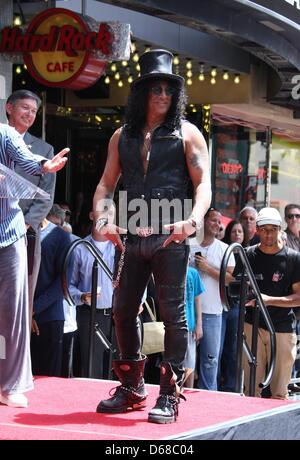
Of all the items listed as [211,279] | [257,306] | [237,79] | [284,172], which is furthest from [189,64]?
[284,172]

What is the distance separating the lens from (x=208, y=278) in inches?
409

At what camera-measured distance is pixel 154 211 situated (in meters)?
A: 5.78

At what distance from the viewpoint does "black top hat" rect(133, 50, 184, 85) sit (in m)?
5.79

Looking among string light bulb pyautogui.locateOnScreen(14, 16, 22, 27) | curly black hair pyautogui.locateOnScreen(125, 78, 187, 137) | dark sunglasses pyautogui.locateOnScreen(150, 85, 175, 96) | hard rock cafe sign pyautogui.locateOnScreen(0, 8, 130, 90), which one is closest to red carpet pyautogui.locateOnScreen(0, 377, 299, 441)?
curly black hair pyautogui.locateOnScreen(125, 78, 187, 137)

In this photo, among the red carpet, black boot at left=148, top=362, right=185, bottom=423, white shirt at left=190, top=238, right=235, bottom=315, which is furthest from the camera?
white shirt at left=190, top=238, right=235, bottom=315

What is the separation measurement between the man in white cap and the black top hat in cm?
344

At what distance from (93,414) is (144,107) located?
5.82 feet

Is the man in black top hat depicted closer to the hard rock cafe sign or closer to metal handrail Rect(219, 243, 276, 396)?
metal handrail Rect(219, 243, 276, 396)

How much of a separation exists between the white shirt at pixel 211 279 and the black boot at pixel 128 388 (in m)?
4.22

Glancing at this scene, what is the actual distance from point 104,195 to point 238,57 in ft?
26.4

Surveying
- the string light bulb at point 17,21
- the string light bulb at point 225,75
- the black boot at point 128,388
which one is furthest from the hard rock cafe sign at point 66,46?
the string light bulb at point 225,75

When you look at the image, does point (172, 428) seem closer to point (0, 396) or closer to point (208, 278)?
point (0, 396)

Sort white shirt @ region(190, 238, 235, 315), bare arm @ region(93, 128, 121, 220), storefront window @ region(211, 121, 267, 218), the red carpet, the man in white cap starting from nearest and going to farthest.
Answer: the red carpet → bare arm @ region(93, 128, 121, 220) → the man in white cap → white shirt @ region(190, 238, 235, 315) → storefront window @ region(211, 121, 267, 218)

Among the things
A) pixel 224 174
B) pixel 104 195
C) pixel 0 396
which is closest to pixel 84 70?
pixel 104 195
